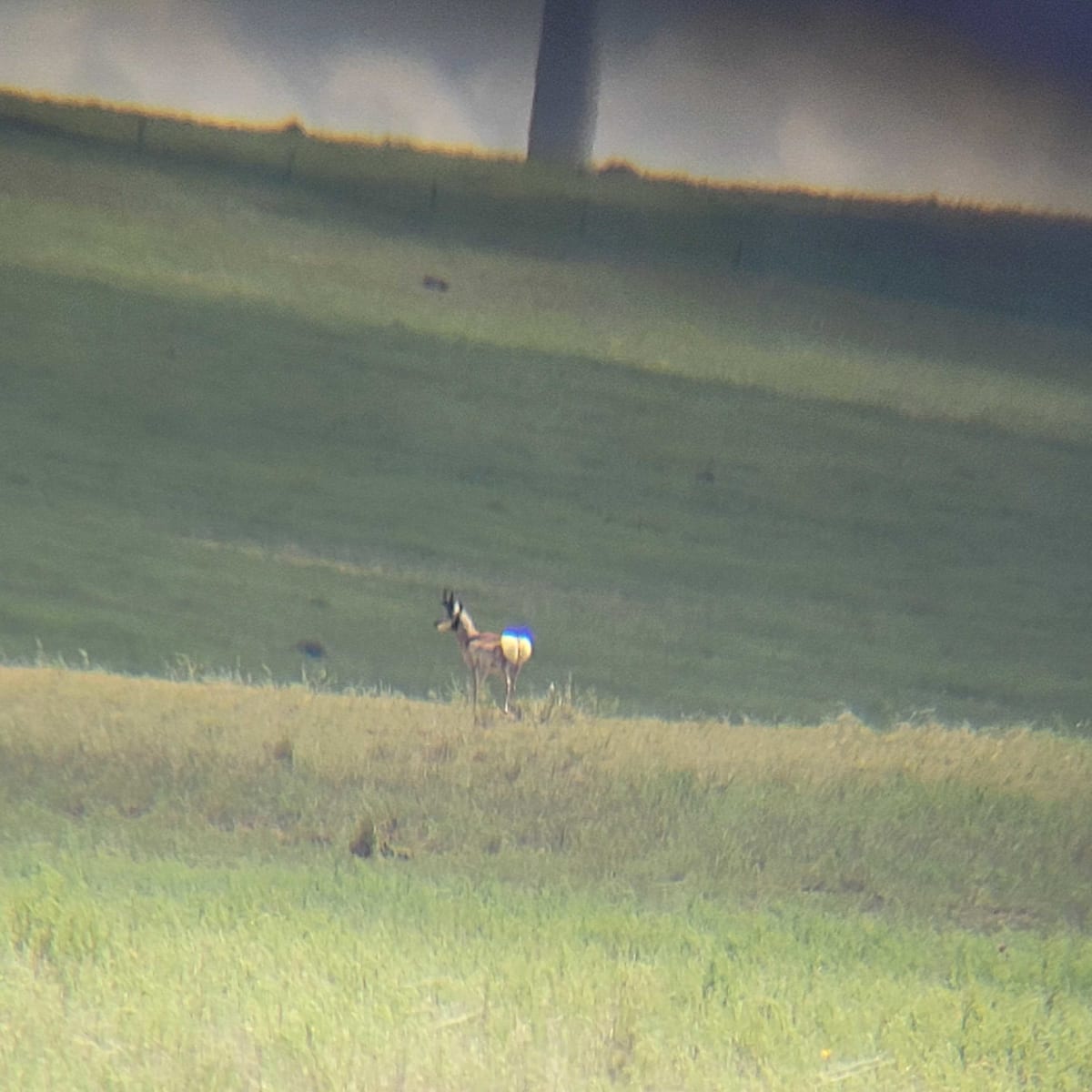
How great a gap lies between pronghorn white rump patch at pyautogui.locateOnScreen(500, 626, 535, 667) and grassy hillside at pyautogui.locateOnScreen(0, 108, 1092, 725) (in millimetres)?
42

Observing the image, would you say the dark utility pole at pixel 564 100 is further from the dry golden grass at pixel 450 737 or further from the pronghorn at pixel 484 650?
the dry golden grass at pixel 450 737

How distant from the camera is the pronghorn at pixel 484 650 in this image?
6.12 feet

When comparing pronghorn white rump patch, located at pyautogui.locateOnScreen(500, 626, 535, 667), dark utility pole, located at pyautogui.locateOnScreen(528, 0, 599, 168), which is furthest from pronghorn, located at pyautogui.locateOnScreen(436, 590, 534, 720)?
dark utility pole, located at pyautogui.locateOnScreen(528, 0, 599, 168)

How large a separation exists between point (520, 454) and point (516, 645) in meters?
0.26

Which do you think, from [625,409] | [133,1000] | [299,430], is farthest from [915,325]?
[133,1000]

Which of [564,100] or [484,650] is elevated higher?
[564,100]

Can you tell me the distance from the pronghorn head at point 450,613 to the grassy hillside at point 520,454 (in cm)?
3

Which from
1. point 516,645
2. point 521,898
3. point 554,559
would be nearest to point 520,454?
point 554,559

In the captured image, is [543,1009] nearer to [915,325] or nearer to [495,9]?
[915,325]

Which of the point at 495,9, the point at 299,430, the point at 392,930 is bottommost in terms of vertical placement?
the point at 392,930

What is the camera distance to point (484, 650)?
6.11ft

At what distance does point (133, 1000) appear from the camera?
1642mm

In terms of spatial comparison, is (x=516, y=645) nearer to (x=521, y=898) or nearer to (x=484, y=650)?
(x=484, y=650)

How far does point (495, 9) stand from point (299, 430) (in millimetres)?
617
